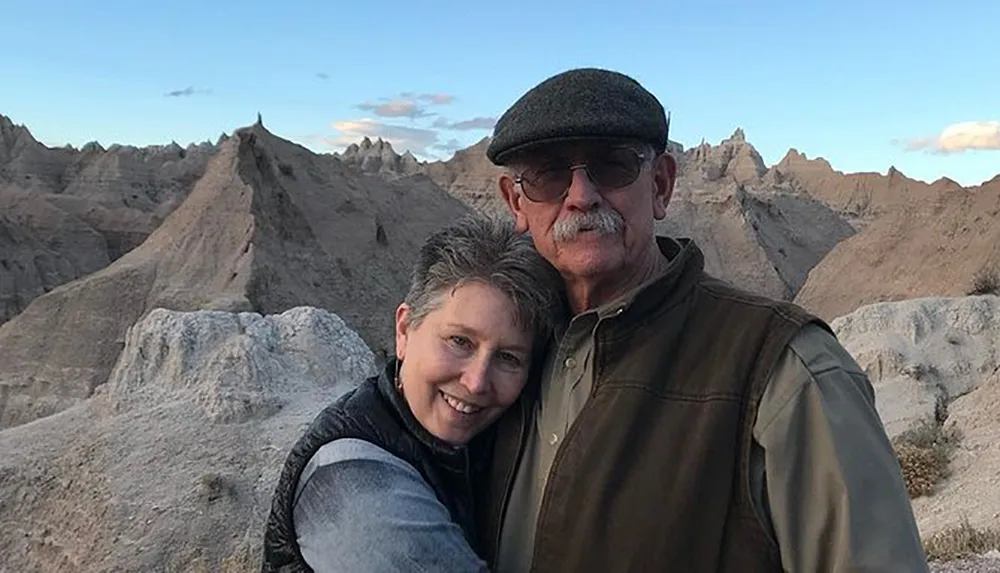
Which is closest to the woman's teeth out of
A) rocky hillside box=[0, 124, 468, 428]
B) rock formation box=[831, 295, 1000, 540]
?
rock formation box=[831, 295, 1000, 540]

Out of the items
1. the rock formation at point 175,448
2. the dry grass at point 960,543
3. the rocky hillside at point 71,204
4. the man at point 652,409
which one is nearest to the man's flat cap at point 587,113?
the man at point 652,409

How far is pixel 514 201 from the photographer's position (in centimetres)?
267

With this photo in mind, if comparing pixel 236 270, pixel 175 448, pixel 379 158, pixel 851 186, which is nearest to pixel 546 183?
pixel 175 448

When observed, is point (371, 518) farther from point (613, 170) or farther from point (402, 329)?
point (613, 170)

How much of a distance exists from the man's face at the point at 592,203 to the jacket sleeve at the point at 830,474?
564 millimetres

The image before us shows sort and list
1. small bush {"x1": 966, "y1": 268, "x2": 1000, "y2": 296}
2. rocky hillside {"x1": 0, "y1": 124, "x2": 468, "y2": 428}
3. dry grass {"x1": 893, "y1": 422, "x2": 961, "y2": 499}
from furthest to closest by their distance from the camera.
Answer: rocky hillside {"x1": 0, "y1": 124, "x2": 468, "y2": 428} → small bush {"x1": 966, "y1": 268, "x2": 1000, "y2": 296} → dry grass {"x1": 893, "y1": 422, "x2": 961, "y2": 499}

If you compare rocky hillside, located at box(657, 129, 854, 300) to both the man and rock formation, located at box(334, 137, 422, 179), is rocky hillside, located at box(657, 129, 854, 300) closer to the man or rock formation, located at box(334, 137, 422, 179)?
rock formation, located at box(334, 137, 422, 179)

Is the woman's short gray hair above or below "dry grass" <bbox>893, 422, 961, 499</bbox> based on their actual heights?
above

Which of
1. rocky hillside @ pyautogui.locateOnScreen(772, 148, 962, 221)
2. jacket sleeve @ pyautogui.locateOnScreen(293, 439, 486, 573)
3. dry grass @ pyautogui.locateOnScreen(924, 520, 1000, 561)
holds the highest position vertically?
rocky hillside @ pyautogui.locateOnScreen(772, 148, 962, 221)

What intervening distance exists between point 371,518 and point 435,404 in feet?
1.35

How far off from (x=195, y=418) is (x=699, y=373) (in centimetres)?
969

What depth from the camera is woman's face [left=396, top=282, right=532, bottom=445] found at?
246cm

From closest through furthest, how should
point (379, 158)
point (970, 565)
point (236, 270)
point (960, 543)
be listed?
point (970, 565)
point (960, 543)
point (236, 270)
point (379, 158)

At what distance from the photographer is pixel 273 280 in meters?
26.9
